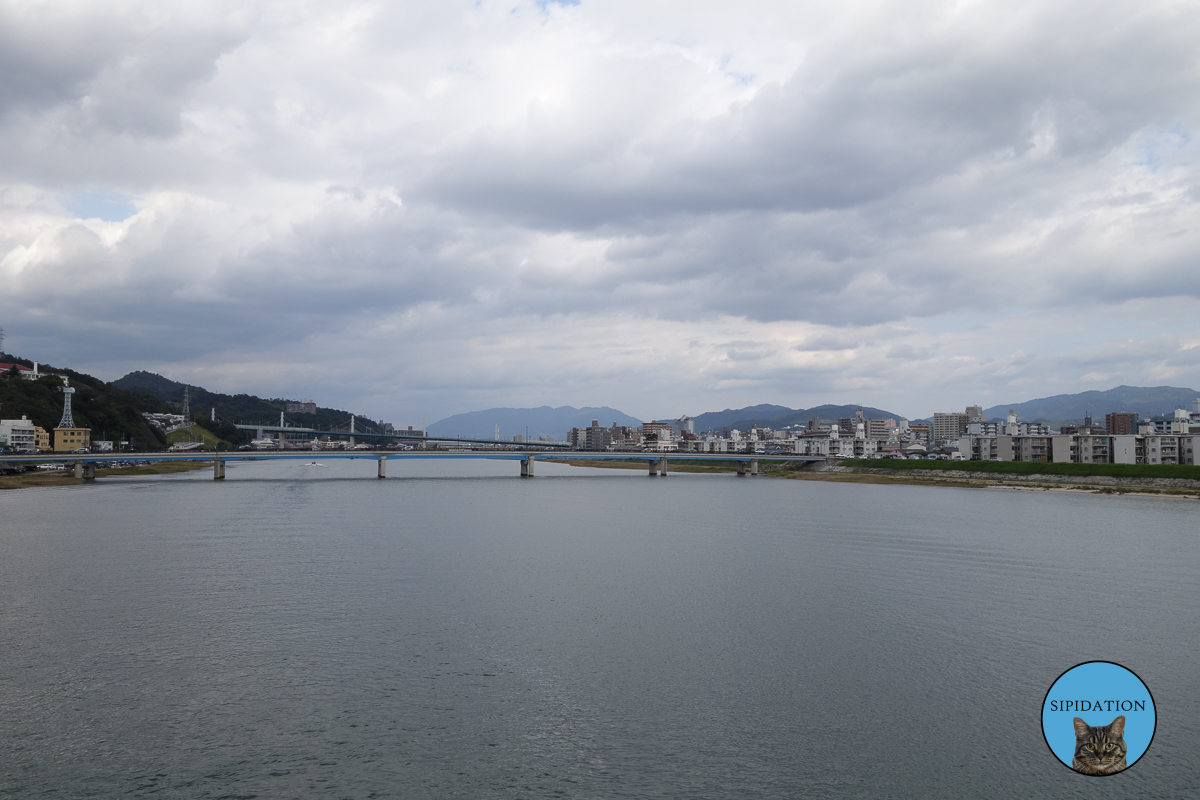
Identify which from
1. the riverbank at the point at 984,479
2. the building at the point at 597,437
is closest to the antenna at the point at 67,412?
the riverbank at the point at 984,479

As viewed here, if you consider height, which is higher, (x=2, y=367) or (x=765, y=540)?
(x=2, y=367)

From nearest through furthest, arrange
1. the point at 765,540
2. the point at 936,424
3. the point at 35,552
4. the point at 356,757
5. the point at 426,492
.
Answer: the point at 356,757 → the point at 35,552 → the point at 765,540 → the point at 426,492 → the point at 936,424

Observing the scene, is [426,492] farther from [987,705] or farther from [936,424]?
[936,424]

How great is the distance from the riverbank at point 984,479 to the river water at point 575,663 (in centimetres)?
2725

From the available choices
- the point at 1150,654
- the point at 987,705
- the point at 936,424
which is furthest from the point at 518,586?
the point at 936,424

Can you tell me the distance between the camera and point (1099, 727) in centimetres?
402

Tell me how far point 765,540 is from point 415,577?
12.6 metres

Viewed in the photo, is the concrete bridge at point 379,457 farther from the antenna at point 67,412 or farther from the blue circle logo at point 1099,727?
the blue circle logo at point 1099,727

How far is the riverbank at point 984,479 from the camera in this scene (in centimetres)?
4706

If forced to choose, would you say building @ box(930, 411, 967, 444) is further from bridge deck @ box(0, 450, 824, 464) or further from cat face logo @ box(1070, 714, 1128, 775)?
cat face logo @ box(1070, 714, 1128, 775)

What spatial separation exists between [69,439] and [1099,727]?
99023 millimetres

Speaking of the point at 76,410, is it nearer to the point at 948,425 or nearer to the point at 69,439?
the point at 69,439

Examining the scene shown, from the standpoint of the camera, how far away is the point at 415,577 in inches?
724

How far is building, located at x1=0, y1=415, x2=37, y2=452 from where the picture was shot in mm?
75375
